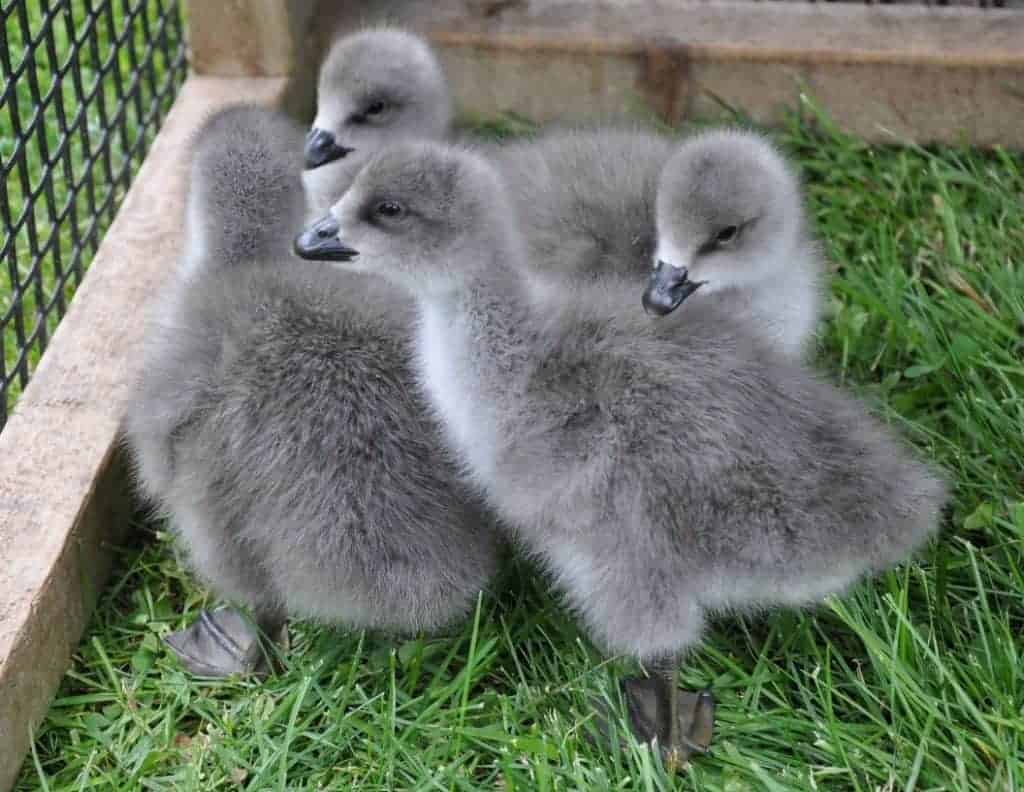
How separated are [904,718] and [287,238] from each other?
1.27 meters

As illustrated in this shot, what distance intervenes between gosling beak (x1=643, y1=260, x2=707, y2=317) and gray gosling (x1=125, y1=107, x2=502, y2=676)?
14.9 inches

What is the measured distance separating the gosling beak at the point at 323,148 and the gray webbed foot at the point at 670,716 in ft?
3.95

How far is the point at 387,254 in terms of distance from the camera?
229 centimetres

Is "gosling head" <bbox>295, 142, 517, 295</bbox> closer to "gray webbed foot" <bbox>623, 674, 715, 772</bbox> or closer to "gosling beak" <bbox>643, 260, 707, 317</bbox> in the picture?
"gosling beak" <bbox>643, 260, 707, 317</bbox>

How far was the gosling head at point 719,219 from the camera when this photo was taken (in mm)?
2484

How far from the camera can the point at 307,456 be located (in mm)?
2268

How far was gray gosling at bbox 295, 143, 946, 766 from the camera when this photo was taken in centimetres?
211

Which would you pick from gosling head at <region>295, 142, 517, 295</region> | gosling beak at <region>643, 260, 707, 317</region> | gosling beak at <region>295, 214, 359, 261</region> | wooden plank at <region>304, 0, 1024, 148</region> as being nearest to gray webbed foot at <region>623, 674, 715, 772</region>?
gosling beak at <region>643, 260, 707, 317</region>

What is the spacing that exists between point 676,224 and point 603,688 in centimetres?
75

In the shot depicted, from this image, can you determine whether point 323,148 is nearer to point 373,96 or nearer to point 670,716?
point 373,96

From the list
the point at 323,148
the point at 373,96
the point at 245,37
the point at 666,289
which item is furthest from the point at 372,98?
the point at 666,289

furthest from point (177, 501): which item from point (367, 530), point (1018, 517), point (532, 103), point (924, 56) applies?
point (924, 56)

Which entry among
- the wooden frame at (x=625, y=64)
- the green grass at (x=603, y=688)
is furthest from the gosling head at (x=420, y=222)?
the wooden frame at (x=625, y=64)

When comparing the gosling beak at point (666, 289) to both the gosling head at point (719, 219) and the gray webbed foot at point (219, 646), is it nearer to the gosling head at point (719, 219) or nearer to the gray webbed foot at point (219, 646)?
the gosling head at point (719, 219)
